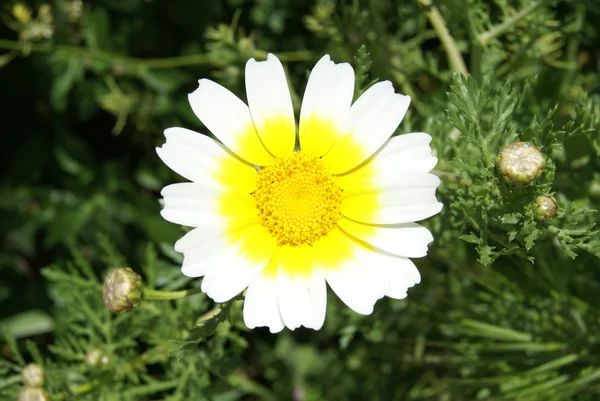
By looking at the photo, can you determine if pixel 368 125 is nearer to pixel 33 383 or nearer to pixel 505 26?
pixel 505 26

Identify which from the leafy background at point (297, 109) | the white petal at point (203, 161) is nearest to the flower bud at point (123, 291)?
the leafy background at point (297, 109)

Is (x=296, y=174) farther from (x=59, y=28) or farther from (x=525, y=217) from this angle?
(x=59, y=28)

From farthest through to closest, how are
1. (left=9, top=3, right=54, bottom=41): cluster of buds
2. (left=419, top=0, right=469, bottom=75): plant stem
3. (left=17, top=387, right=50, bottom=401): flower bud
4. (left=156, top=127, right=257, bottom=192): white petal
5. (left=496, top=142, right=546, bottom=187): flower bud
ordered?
(left=9, top=3, right=54, bottom=41): cluster of buds < (left=419, top=0, right=469, bottom=75): plant stem < (left=17, top=387, right=50, bottom=401): flower bud < (left=156, top=127, right=257, bottom=192): white petal < (left=496, top=142, right=546, bottom=187): flower bud

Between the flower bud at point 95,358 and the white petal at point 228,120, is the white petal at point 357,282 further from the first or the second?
the flower bud at point 95,358

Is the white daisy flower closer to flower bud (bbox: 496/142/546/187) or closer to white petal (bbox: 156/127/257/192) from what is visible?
white petal (bbox: 156/127/257/192)

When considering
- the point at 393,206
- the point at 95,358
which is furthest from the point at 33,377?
the point at 393,206

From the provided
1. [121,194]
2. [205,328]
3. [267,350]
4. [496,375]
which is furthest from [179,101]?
[496,375]

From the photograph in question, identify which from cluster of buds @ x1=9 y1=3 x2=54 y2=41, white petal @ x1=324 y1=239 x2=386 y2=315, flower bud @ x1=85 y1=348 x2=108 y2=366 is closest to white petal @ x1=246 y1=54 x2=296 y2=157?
white petal @ x1=324 y1=239 x2=386 y2=315
